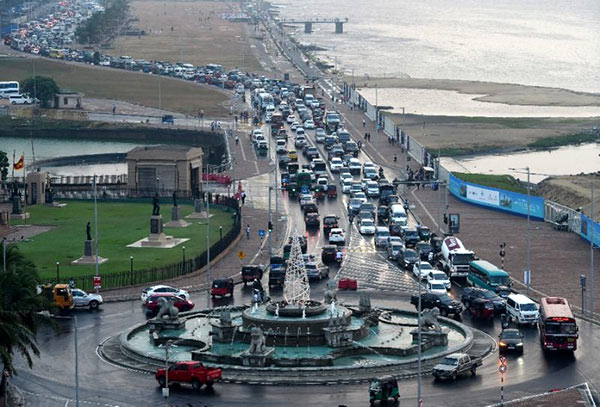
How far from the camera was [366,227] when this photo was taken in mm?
95562

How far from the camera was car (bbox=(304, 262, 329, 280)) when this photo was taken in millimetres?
80000

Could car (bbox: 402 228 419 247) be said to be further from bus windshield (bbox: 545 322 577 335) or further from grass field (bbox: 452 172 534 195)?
bus windshield (bbox: 545 322 577 335)

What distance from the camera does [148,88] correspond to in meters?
197

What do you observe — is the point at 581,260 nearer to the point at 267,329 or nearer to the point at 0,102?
the point at 267,329

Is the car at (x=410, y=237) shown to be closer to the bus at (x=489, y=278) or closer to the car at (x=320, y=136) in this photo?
the bus at (x=489, y=278)

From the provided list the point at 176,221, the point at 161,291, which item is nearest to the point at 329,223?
the point at 176,221

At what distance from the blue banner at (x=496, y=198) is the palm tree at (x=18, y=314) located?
136 ft

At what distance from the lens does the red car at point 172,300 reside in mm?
71500

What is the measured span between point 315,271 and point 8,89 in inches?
4453

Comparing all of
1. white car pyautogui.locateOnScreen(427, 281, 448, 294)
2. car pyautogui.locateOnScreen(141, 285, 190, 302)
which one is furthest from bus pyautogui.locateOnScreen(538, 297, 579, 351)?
car pyautogui.locateOnScreen(141, 285, 190, 302)

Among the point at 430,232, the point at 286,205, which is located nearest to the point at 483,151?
the point at 286,205

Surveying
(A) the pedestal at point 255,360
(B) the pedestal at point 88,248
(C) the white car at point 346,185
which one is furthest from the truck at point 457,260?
(C) the white car at point 346,185

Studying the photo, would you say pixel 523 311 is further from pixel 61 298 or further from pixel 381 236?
pixel 381 236

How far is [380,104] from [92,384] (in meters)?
132
